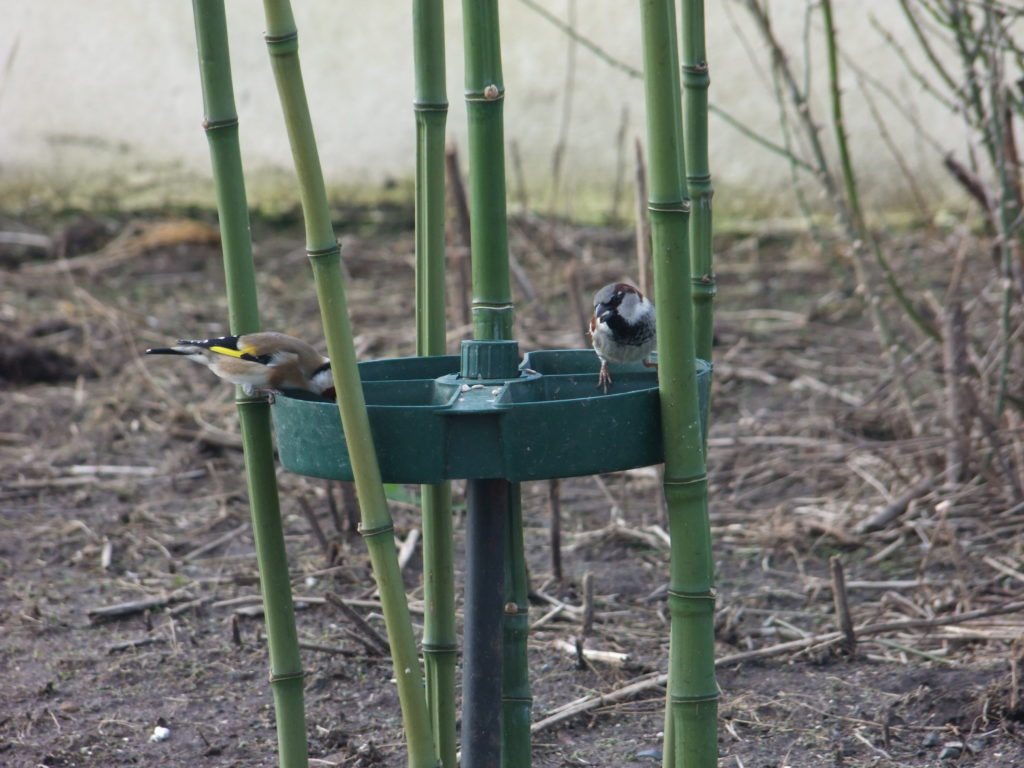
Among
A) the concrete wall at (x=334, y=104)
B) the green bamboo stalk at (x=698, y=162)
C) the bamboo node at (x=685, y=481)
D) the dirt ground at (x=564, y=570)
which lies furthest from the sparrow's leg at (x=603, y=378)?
the concrete wall at (x=334, y=104)

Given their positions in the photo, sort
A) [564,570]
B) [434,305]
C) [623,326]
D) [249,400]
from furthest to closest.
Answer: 1. [564,570]
2. [623,326]
3. [434,305]
4. [249,400]

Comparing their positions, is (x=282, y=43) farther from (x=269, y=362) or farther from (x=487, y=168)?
(x=269, y=362)

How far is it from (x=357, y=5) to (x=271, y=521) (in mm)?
6724

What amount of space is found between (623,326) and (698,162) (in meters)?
1.04

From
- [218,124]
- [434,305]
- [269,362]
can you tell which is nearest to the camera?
[218,124]

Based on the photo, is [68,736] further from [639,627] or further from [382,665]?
[639,627]

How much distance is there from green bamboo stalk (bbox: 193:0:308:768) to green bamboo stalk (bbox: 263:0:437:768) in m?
0.20

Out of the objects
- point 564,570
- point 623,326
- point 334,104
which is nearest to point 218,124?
point 623,326

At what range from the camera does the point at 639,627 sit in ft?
11.8

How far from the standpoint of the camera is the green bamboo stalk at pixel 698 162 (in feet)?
6.79

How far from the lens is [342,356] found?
1720mm

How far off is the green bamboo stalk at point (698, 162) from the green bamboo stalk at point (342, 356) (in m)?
0.65

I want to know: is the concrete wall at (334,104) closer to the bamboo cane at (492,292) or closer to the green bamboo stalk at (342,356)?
the bamboo cane at (492,292)

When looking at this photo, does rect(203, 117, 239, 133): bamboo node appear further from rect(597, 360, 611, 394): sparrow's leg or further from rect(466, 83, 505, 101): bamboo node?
rect(597, 360, 611, 394): sparrow's leg
